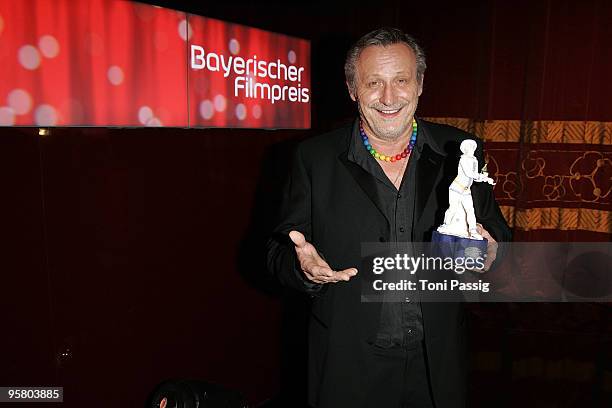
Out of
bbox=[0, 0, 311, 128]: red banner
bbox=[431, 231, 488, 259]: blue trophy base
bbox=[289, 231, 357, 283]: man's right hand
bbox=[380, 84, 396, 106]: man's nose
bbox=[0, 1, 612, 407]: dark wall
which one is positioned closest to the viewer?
bbox=[289, 231, 357, 283]: man's right hand

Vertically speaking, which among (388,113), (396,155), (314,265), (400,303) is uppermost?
(388,113)

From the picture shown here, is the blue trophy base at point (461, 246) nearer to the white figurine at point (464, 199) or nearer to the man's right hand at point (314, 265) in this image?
the white figurine at point (464, 199)

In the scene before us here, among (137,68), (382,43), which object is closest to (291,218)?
(382,43)

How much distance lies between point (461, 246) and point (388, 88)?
46 cm

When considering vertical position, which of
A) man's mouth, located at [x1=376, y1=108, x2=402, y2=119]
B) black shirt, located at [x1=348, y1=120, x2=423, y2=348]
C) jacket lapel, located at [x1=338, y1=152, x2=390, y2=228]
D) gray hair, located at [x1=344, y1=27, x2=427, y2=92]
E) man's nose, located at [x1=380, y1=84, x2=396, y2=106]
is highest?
gray hair, located at [x1=344, y1=27, x2=427, y2=92]

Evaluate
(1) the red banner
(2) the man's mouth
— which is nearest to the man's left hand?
(2) the man's mouth

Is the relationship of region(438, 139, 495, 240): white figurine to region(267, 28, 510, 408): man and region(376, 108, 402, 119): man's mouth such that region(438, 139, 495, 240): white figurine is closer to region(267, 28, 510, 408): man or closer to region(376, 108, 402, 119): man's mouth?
region(267, 28, 510, 408): man

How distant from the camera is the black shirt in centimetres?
149

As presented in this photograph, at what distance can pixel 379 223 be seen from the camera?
149 cm

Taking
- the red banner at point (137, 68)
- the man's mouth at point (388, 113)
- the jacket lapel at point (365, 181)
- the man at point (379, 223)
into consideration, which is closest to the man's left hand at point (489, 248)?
the man at point (379, 223)

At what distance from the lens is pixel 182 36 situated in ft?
8.48

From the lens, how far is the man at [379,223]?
150 cm

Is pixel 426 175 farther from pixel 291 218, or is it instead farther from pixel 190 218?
pixel 190 218

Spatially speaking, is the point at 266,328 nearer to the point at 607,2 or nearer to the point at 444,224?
the point at 444,224
